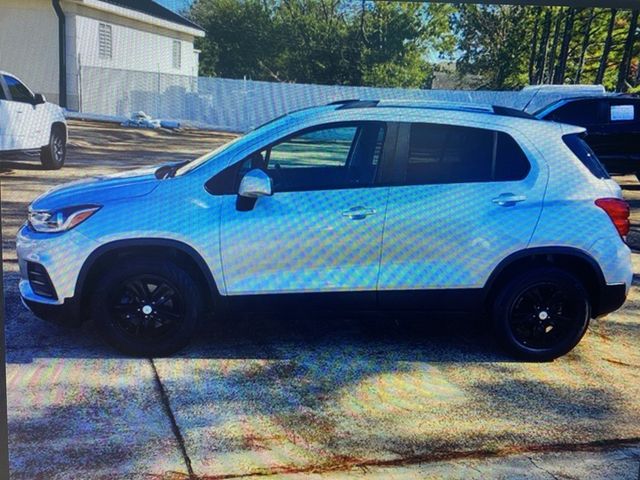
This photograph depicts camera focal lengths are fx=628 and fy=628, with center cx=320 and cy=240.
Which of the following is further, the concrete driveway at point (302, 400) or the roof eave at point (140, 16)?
the roof eave at point (140, 16)

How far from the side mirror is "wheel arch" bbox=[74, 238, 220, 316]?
52 cm

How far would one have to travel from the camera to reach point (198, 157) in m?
4.42

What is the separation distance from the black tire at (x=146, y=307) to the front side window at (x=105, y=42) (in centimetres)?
128

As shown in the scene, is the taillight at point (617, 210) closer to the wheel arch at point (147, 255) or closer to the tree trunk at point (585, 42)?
the tree trunk at point (585, 42)

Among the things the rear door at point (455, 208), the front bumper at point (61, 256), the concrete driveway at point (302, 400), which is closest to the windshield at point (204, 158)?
the concrete driveway at point (302, 400)

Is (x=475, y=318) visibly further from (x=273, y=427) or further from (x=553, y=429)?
(x=273, y=427)

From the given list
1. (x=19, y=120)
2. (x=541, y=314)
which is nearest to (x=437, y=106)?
(x=541, y=314)

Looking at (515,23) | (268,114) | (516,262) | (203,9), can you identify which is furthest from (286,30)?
(516,262)

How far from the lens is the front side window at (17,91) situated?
3.64m

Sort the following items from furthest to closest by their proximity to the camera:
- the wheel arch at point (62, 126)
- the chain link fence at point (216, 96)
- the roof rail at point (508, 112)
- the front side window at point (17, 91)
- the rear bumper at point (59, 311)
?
the wheel arch at point (62, 126) < the roof rail at point (508, 112) < the rear bumper at point (59, 311) < the chain link fence at point (216, 96) < the front side window at point (17, 91)

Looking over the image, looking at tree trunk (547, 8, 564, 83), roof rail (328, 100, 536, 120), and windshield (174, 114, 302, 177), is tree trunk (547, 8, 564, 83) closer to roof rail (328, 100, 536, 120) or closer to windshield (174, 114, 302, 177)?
roof rail (328, 100, 536, 120)

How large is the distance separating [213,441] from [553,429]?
186 centimetres

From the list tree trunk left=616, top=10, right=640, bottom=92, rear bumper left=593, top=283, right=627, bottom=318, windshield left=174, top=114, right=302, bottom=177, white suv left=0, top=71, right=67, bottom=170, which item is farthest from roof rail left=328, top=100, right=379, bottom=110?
rear bumper left=593, top=283, right=627, bottom=318

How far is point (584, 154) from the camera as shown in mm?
4266
